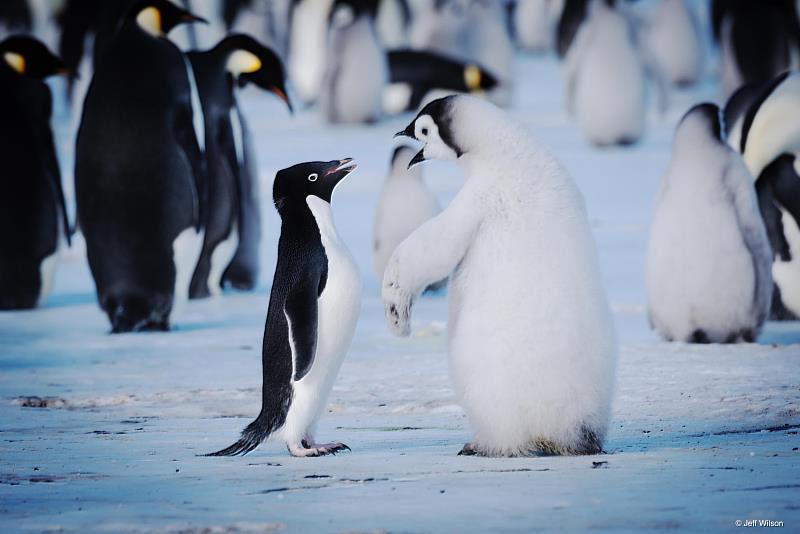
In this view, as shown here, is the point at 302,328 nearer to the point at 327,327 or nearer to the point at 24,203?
the point at 327,327

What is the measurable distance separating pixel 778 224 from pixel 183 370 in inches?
112

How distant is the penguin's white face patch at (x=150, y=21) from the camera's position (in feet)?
22.7

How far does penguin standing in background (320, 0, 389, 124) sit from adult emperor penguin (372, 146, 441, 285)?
7.41 metres

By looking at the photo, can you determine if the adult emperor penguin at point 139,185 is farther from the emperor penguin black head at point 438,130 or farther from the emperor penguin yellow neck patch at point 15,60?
the emperor penguin black head at point 438,130

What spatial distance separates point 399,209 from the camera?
755cm

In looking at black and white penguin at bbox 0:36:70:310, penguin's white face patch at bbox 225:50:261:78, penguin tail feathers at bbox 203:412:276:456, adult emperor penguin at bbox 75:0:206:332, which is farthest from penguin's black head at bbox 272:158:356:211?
penguin's white face patch at bbox 225:50:261:78

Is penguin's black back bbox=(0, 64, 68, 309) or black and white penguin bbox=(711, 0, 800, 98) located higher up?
penguin's black back bbox=(0, 64, 68, 309)

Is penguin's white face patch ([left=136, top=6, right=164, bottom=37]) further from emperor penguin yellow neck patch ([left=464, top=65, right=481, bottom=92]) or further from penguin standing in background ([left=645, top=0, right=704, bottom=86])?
penguin standing in background ([left=645, top=0, right=704, bottom=86])

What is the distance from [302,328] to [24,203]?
4.22 m

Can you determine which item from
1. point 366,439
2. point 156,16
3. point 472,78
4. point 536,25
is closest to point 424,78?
point 472,78

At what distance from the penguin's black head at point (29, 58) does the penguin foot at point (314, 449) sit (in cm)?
454

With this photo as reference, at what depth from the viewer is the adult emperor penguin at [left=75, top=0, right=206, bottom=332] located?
21.9 ft

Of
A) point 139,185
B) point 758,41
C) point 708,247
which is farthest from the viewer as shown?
point 758,41

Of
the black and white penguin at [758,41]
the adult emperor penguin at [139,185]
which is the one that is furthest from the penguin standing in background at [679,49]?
the adult emperor penguin at [139,185]
